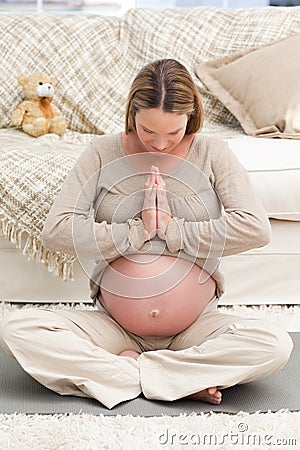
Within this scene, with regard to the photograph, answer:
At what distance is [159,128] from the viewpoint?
165cm

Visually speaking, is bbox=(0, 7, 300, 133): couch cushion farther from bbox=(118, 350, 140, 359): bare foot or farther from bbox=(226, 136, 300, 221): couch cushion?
bbox=(118, 350, 140, 359): bare foot

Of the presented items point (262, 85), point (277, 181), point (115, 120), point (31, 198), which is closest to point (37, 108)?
point (115, 120)

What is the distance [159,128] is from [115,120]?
4.28 feet

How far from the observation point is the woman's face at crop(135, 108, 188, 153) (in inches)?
64.6

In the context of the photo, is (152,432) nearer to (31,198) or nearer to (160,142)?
(160,142)

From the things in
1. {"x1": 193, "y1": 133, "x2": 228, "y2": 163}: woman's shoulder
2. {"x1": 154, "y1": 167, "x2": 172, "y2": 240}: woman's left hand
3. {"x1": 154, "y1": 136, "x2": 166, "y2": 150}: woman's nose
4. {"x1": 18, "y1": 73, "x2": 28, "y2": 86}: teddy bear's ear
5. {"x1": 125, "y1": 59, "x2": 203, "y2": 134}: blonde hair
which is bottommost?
{"x1": 18, "y1": 73, "x2": 28, "y2": 86}: teddy bear's ear

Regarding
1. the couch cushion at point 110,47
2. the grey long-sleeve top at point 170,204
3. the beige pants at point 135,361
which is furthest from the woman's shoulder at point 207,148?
the couch cushion at point 110,47

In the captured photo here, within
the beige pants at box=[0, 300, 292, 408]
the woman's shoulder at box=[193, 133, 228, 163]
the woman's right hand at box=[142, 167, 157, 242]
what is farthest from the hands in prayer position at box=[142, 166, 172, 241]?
the beige pants at box=[0, 300, 292, 408]

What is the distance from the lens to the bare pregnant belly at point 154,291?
1.76 m

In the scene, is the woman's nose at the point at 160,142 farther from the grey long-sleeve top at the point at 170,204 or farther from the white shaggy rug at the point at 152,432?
the white shaggy rug at the point at 152,432

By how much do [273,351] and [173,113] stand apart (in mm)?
540

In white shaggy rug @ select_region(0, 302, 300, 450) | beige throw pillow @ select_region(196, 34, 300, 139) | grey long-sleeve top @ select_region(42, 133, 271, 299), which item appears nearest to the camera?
white shaggy rug @ select_region(0, 302, 300, 450)

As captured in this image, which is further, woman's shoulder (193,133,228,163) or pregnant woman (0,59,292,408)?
woman's shoulder (193,133,228,163)

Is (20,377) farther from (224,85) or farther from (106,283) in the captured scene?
(224,85)
